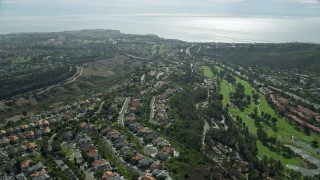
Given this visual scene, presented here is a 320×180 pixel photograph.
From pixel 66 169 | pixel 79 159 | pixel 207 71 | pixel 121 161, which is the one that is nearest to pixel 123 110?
pixel 79 159

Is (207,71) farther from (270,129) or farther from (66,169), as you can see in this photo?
(66,169)

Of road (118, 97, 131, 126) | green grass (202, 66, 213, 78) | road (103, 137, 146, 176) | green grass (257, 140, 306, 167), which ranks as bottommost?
green grass (257, 140, 306, 167)

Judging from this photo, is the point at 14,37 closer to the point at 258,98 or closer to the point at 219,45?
the point at 219,45

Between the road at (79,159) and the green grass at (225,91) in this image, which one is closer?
the road at (79,159)

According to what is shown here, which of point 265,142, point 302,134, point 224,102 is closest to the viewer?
point 265,142

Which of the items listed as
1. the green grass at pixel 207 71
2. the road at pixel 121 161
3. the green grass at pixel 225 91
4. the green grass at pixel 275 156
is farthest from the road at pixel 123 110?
the green grass at pixel 207 71

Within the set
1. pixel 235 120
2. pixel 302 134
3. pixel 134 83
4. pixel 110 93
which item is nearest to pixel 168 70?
pixel 134 83

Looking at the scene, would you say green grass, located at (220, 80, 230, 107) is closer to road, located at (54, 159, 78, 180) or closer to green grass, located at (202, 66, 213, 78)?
green grass, located at (202, 66, 213, 78)

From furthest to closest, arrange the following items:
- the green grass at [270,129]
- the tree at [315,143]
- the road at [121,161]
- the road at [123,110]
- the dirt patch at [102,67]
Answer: the dirt patch at [102,67], the road at [123,110], the tree at [315,143], the green grass at [270,129], the road at [121,161]

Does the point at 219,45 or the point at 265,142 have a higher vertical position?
the point at 219,45

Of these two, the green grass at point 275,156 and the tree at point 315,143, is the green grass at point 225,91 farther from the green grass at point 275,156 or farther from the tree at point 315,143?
the green grass at point 275,156

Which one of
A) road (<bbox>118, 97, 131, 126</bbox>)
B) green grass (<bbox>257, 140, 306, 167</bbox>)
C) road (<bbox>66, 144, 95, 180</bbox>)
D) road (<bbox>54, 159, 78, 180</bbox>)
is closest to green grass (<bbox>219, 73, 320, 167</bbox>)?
green grass (<bbox>257, 140, 306, 167</bbox>)
